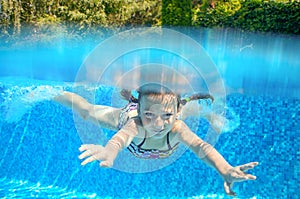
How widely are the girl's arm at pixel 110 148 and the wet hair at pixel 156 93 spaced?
0.35ft

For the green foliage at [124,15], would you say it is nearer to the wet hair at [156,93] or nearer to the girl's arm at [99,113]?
the girl's arm at [99,113]

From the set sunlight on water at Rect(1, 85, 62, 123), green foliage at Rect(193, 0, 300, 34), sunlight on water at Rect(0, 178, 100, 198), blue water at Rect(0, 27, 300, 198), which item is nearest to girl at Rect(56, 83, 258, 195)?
blue water at Rect(0, 27, 300, 198)

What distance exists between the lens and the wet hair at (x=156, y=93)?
55.8 inches

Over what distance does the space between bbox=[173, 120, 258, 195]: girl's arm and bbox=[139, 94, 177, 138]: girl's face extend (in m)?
0.14

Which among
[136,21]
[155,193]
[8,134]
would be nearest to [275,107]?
[155,193]

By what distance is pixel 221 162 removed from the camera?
63.3 inches

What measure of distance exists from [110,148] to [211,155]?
0.41m

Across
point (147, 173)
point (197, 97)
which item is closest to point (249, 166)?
point (197, 97)

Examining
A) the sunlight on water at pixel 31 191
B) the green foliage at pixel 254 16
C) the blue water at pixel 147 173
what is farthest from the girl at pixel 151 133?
the green foliage at pixel 254 16

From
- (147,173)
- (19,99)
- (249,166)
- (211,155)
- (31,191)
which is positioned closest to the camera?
(249,166)

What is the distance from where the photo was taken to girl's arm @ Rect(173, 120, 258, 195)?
5.08 ft

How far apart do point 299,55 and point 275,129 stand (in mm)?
2944

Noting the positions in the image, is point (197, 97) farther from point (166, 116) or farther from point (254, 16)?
point (254, 16)

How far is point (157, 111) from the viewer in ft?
4.71
